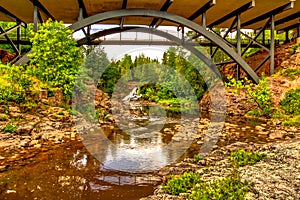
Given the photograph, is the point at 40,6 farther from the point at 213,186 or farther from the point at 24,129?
the point at 213,186

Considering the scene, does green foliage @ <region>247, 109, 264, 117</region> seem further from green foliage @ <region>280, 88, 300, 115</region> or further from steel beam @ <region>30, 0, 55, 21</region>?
steel beam @ <region>30, 0, 55, 21</region>

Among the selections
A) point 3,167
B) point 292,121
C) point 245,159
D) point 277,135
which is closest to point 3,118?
point 3,167

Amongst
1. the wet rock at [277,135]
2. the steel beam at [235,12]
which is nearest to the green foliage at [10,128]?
the wet rock at [277,135]

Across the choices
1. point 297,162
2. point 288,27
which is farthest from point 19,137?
point 288,27

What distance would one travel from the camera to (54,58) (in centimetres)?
1381

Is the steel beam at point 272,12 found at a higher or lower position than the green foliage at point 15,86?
higher

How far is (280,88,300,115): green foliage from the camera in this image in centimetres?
1498

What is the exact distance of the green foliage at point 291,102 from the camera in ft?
49.2

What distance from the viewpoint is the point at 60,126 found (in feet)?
37.2

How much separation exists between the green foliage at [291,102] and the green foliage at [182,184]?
11582 millimetres

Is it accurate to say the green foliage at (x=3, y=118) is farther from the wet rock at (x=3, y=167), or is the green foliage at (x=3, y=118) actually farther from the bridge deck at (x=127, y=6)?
the bridge deck at (x=127, y=6)

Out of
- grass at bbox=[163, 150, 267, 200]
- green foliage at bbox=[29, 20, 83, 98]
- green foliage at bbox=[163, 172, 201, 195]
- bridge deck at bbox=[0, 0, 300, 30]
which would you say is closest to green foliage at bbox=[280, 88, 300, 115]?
bridge deck at bbox=[0, 0, 300, 30]

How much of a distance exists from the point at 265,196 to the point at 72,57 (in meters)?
12.4

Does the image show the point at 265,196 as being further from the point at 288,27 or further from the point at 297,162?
the point at 288,27
